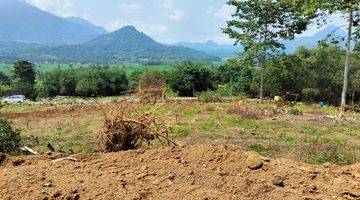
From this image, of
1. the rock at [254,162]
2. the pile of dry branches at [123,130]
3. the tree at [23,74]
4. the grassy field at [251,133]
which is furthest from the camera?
the tree at [23,74]

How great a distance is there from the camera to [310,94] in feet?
132

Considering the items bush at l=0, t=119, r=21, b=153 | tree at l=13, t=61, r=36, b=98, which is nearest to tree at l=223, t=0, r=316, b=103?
bush at l=0, t=119, r=21, b=153

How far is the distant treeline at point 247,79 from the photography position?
38391 mm

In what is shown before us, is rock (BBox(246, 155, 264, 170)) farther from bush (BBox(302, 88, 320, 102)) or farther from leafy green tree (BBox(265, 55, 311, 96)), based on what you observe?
bush (BBox(302, 88, 320, 102))

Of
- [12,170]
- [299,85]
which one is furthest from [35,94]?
[12,170]

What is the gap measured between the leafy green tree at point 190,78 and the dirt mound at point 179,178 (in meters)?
46.8

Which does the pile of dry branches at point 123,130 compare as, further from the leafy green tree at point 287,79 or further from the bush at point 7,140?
the leafy green tree at point 287,79

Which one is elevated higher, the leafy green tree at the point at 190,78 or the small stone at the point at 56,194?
the small stone at the point at 56,194

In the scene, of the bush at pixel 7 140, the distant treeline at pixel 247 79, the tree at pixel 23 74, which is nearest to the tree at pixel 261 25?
the distant treeline at pixel 247 79

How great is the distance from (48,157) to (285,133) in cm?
1008

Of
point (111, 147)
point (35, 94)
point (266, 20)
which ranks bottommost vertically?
point (35, 94)

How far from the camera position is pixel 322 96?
1597 inches

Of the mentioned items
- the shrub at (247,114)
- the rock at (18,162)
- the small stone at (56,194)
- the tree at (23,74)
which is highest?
the small stone at (56,194)

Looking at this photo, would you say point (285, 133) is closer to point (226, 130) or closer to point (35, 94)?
point (226, 130)
